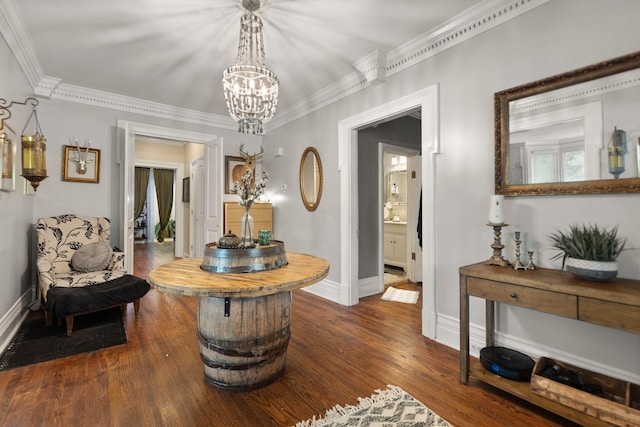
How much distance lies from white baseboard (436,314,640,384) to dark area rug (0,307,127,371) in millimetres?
2732

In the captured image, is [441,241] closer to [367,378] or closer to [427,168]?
[427,168]

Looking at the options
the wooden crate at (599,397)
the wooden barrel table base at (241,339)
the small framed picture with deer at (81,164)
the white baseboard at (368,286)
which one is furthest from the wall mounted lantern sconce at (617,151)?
the small framed picture with deer at (81,164)

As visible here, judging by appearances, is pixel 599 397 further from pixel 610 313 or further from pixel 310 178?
pixel 310 178

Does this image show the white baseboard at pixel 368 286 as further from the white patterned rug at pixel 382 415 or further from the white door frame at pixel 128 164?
the white door frame at pixel 128 164

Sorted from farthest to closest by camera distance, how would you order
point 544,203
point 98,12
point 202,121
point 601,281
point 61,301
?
point 202,121 → point 61,301 → point 98,12 → point 544,203 → point 601,281

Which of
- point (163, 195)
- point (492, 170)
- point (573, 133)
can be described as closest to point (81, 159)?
point (492, 170)

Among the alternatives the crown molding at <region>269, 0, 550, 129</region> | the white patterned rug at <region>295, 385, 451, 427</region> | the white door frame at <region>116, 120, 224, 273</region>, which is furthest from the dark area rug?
the crown molding at <region>269, 0, 550, 129</region>

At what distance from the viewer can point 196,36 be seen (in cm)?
256

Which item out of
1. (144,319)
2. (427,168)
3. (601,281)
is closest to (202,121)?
(144,319)

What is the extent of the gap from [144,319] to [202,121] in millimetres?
3002

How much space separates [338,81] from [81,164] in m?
3.34

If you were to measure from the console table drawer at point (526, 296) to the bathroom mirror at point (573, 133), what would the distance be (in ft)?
2.27

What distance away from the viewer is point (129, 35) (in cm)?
254

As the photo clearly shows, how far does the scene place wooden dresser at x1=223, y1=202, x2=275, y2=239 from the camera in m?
4.37
